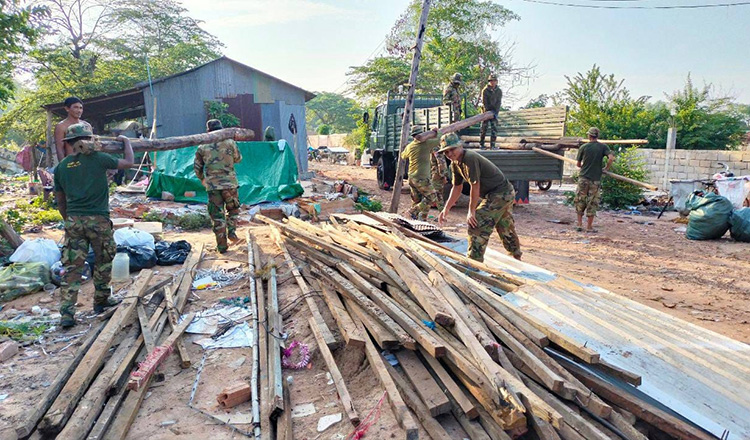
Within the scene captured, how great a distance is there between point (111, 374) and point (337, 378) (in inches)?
62.5

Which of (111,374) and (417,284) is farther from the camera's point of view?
(417,284)

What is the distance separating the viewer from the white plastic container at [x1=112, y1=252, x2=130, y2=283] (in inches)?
224

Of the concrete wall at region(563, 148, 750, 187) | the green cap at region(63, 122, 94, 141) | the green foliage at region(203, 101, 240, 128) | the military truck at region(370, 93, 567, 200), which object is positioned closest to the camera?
the green cap at region(63, 122, 94, 141)

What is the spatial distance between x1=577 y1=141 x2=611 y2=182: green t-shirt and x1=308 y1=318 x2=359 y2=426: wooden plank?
6622 mm

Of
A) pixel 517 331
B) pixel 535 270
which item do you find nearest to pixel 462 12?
pixel 535 270

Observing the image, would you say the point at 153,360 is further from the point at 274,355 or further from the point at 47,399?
the point at 274,355

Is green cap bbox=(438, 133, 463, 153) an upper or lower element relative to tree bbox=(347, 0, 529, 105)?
lower

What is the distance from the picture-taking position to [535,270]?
481 cm

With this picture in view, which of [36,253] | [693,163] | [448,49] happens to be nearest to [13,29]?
[36,253]

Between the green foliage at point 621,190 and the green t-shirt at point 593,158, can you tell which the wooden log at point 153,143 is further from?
the green foliage at point 621,190

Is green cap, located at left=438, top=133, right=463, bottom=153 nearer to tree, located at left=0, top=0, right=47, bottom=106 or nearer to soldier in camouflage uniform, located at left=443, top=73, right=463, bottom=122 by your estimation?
soldier in camouflage uniform, located at left=443, top=73, right=463, bottom=122

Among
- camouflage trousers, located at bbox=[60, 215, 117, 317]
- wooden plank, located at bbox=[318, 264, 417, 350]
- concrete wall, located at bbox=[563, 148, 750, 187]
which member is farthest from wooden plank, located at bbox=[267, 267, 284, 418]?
concrete wall, located at bbox=[563, 148, 750, 187]

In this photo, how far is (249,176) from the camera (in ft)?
36.7

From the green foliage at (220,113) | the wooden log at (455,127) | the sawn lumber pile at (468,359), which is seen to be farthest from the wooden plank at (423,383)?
the green foliage at (220,113)
